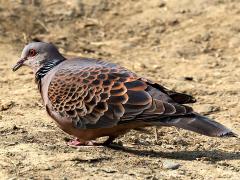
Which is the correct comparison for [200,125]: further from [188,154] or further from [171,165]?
[188,154]

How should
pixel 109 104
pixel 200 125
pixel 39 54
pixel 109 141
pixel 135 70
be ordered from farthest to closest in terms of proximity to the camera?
pixel 135 70
pixel 39 54
pixel 109 141
pixel 109 104
pixel 200 125

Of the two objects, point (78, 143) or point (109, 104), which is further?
point (78, 143)

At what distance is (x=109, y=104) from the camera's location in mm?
5820

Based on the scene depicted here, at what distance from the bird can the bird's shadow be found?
0.20 metres

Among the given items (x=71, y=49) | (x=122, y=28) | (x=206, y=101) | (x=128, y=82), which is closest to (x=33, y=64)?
(x=128, y=82)

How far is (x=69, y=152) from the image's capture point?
5.75 m

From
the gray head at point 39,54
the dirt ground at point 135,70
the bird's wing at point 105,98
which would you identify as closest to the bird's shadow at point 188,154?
the dirt ground at point 135,70

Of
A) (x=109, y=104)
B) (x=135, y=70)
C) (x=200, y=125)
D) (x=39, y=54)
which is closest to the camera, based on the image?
(x=200, y=125)

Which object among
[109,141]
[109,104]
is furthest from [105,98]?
[109,141]

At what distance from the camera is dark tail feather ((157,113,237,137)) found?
549 centimetres

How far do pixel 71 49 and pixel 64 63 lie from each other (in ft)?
11.4

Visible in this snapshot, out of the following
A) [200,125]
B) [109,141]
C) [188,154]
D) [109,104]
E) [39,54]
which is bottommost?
[188,154]

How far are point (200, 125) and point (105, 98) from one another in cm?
82

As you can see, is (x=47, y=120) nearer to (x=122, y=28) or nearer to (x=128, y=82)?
(x=128, y=82)
